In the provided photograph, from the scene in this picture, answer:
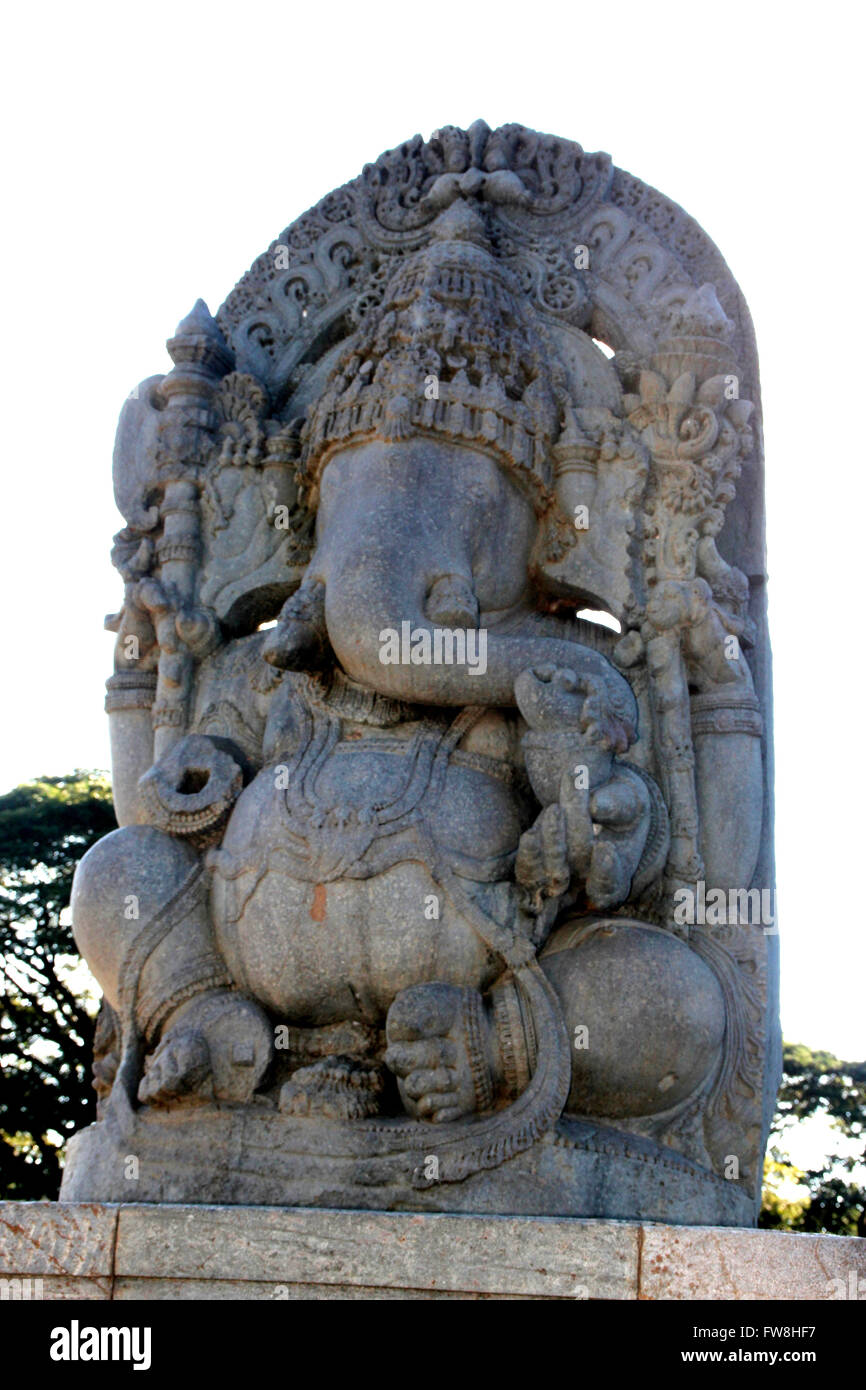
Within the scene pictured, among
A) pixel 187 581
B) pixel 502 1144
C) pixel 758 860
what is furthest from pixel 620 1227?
pixel 187 581

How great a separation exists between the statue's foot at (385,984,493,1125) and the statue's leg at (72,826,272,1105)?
1.79 ft

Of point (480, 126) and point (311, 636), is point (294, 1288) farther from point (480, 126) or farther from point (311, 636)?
point (480, 126)

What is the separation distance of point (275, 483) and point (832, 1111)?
1737 cm

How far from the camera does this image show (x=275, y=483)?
6.66 meters

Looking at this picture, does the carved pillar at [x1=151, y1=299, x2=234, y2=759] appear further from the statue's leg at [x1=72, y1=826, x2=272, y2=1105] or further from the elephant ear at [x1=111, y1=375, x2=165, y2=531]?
the statue's leg at [x1=72, y1=826, x2=272, y2=1105]

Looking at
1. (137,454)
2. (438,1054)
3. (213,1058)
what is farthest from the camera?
(137,454)

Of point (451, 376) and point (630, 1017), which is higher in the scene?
point (451, 376)

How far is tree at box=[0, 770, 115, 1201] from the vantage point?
18781mm

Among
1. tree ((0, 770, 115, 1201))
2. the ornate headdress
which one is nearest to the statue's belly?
the ornate headdress

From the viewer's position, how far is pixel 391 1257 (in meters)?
4.43

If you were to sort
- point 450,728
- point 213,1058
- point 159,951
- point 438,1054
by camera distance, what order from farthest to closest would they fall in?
point 450,728
point 159,951
point 213,1058
point 438,1054

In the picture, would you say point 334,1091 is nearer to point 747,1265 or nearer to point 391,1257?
point 391,1257

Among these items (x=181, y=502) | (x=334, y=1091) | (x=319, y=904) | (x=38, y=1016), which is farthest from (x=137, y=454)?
(x=38, y=1016)

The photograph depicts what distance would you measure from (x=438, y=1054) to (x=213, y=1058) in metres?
0.82
